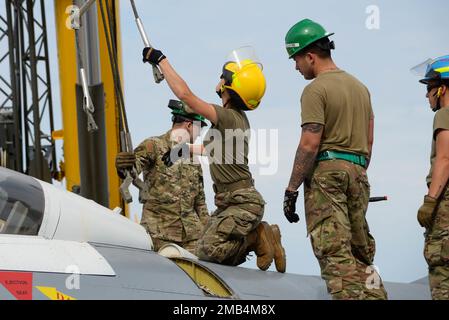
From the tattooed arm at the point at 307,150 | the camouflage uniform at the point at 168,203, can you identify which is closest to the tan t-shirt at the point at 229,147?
the tattooed arm at the point at 307,150

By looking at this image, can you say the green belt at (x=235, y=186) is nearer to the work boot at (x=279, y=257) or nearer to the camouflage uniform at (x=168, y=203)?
the work boot at (x=279, y=257)

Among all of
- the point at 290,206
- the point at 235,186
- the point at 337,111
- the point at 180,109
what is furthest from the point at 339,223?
the point at 180,109

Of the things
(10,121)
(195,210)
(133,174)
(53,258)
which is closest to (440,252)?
(133,174)

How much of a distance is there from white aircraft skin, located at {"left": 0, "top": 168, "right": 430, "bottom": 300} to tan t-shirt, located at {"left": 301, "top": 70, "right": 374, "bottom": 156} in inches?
35.4

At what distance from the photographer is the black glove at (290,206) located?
5.46 m

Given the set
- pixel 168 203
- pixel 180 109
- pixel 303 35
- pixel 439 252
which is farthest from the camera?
pixel 168 203

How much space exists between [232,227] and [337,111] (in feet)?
3.41

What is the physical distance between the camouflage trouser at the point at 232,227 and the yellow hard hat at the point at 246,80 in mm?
586

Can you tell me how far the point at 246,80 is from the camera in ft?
20.2
